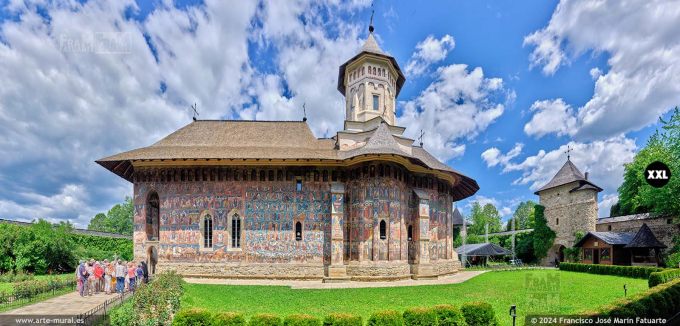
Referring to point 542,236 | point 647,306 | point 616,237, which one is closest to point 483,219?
point 542,236

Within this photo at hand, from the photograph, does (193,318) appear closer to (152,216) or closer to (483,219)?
(152,216)

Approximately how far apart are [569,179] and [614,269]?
12.5 meters

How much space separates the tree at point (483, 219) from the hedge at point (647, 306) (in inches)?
1867

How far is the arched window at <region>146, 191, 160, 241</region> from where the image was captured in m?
19.6

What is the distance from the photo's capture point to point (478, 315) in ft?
24.3

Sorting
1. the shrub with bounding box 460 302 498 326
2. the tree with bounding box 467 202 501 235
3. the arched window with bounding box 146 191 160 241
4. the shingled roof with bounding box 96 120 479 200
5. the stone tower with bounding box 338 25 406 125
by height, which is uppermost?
the stone tower with bounding box 338 25 406 125

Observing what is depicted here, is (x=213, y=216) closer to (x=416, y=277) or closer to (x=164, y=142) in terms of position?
(x=164, y=142)

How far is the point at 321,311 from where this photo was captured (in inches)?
405

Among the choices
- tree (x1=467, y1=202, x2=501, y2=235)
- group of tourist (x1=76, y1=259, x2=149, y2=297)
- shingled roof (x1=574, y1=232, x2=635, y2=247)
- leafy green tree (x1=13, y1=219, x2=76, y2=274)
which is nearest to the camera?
group of tourist (x1=76, y1=259, x2=149, y2=297)

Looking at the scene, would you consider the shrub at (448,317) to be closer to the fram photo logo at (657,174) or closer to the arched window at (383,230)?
the arched window at (383,230)

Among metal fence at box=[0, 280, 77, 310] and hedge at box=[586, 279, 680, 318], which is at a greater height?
hedge at box=[586, 279, 680, 318]

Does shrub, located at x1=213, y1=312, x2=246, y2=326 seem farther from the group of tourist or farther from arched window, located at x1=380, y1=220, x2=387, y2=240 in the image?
arched window, located at x1=380, y1=220, x2=387, y2=240

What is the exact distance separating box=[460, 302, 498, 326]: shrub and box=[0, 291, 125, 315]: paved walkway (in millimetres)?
10051

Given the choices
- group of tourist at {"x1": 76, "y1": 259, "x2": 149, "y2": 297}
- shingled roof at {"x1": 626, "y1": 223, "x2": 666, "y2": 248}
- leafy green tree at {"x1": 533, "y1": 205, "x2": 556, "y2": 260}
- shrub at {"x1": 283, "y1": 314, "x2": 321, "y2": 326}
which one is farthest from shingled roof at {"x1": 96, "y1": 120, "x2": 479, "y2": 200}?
leafy green tree at {"x1": 533, "y1": 205, "x2": 556, "y2": 260}
